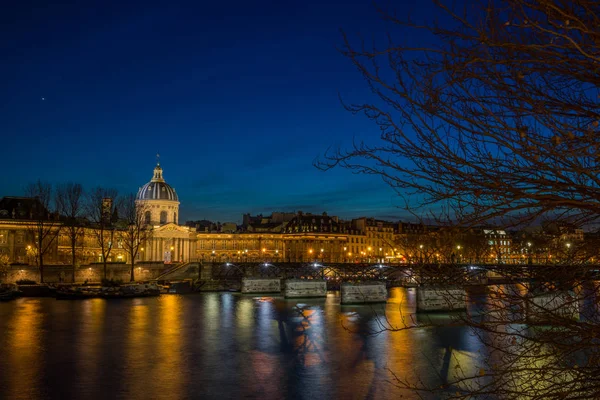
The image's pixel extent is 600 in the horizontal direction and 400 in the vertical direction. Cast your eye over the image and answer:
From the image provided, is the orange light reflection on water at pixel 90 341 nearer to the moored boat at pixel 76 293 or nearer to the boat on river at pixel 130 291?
the moored boat at pixel 76 293

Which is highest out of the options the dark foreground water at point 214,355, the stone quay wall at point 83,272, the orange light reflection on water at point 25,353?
the stone quay wall at point 83,272

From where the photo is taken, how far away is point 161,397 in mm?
19141

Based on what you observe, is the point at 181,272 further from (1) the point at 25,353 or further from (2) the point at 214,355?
(2) the point at 214,355

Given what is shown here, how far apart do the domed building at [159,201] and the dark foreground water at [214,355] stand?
293 feet

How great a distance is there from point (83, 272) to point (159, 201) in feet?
182

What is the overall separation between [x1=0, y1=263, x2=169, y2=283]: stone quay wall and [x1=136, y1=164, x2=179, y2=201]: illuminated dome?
4617 cm

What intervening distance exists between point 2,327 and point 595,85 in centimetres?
3619

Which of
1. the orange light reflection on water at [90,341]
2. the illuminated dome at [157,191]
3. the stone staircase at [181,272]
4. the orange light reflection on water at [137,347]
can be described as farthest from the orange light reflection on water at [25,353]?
the illuminated dome at [157,191]

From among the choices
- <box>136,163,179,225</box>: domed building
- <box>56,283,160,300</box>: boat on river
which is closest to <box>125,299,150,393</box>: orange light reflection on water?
<box>56,283,160,300</box>: boat on river

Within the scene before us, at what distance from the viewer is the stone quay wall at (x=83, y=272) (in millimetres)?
70312

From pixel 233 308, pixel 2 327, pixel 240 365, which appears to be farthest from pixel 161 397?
pixel 233 308

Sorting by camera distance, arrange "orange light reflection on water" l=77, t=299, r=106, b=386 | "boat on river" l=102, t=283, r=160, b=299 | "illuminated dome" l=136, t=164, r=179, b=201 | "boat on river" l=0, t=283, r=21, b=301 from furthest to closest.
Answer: "illuminated dome" l=136, t=164, r=179, b=201, "boat on river" l=102, t=283, r=160, b=299, "boat on river" l=0, t=283, r=21, b=301, "orange light reflection on water" l=77, t=299, r=106, b=386

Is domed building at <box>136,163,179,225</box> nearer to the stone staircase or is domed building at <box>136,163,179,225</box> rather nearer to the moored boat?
the stone staircase

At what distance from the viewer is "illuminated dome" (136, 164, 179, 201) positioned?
5277 inches
